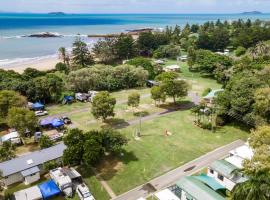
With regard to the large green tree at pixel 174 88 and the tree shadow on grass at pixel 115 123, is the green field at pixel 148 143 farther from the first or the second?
the large green tree at pixel 174 88

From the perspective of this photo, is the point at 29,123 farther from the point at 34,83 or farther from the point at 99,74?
the point at 99,74

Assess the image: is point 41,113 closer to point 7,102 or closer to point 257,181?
point 7,102

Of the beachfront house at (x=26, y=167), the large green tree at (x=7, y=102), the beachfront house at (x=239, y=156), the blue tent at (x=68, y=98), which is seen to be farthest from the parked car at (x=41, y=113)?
the beachfront house at (x=239, y=156)

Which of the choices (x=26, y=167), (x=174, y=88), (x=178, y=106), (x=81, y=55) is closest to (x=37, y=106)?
(x=26, y=167)

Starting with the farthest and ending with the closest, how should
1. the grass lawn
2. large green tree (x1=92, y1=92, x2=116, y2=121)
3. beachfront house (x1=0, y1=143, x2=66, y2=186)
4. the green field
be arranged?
1. large green tree (x1=92, y1=92, x2=116, y2=121)
2. the grass lawn
3. the green field
4. beachfront house (x1=0, y1=143, x2=66, y2=186)

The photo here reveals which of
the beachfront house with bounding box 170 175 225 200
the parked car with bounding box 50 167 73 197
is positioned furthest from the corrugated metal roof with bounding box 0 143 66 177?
the beachfront house with bounding box 170 175 225 200

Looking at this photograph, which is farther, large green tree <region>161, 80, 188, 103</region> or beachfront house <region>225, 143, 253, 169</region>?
large green tree <region>161, 80, 188, 103</region>

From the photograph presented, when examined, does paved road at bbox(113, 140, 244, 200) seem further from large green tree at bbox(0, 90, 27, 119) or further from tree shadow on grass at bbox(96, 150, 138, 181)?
large green tree at bbox(0, 90, 27, 119)
